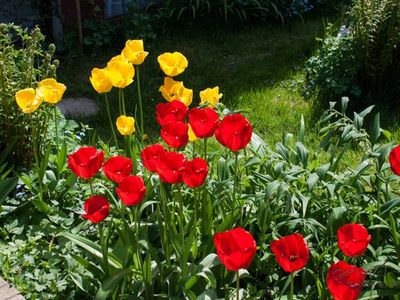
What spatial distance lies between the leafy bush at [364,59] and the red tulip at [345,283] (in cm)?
329

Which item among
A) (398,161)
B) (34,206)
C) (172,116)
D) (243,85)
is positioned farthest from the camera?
(243,85)

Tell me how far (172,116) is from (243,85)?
3.13 meters

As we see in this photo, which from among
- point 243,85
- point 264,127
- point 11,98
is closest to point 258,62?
point 243,85

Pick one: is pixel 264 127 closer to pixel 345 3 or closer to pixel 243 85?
pixel 243 85

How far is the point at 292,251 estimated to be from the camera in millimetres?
2084

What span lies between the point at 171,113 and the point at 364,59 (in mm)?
2861

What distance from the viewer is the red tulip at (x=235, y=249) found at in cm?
200

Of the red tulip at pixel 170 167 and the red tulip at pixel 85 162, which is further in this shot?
the red tulip at pixel 85 162

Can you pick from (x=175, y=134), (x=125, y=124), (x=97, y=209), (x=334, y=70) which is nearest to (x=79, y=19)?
(x=334, y=70)

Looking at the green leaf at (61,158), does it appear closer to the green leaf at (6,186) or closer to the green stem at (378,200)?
the green leaf at (6,186)

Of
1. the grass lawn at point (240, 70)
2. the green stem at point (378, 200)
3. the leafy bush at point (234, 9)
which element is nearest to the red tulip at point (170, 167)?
the green stem at point (378, 200)

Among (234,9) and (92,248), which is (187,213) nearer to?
(92,248)

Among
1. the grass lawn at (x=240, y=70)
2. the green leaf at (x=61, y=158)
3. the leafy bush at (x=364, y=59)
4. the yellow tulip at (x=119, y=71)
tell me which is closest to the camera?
the yellow tulip at (x=119, y=71)

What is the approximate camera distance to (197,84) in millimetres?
5730
